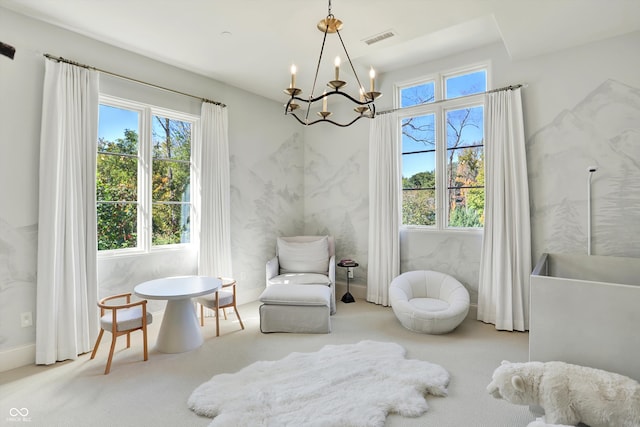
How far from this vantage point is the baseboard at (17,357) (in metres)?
2.48

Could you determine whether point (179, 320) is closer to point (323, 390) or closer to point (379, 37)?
point (323, 390)

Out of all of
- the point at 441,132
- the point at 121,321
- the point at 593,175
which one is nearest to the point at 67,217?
the point at 121,321

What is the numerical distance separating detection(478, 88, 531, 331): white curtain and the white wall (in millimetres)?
2721

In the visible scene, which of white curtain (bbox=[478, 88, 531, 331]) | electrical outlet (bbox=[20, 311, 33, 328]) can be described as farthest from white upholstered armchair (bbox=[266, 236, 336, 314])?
electrical outlet (bbox=[20, 311, 33, 328])

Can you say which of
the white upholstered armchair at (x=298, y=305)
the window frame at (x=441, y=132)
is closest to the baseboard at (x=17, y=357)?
the white upholstered armchair at (x=298, y=305)

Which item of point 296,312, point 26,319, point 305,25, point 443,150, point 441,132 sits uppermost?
point 305,25

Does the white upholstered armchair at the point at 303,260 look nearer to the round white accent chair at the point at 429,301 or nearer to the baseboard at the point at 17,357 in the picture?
the round white accent chair at the point at 429,301

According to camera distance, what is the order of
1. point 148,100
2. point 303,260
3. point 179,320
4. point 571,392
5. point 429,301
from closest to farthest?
point 571,392 < point 179,320 < point 148,100 < point 429,301 < point 303,260

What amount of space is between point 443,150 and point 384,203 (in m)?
0.96

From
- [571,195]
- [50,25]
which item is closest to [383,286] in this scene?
[571,195]

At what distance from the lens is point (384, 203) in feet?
13.5

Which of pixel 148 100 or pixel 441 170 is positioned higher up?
pixel 148 100

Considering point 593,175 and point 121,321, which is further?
point 593,175

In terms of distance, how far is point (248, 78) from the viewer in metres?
3.89
